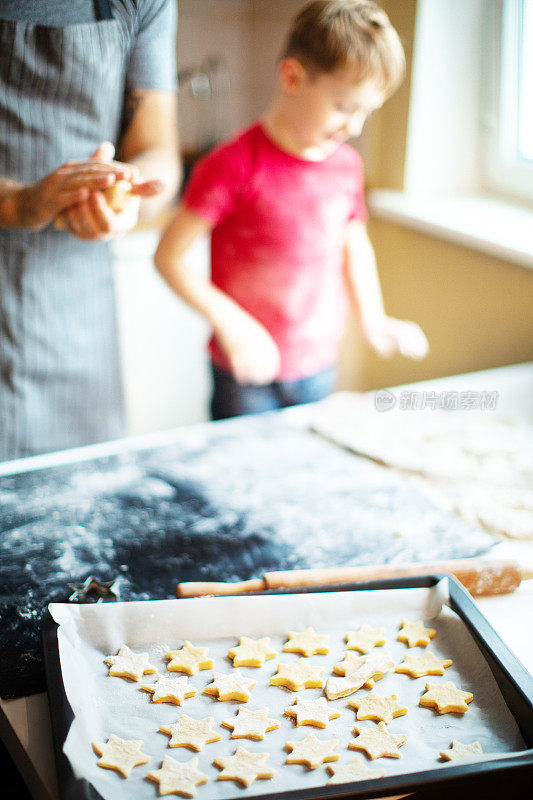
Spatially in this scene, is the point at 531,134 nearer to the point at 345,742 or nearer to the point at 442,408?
the point at 442,408

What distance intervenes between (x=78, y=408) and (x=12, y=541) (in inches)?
13.6

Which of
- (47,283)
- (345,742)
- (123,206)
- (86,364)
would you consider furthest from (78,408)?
(345,742)

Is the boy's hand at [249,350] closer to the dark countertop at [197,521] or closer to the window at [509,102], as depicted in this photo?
the dark countertop at [197,521]

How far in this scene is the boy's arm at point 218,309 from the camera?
108cm

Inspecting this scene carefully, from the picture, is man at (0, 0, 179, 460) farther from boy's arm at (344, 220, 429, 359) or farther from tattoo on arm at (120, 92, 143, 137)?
boy's arm at (344, 220, 429, 359)

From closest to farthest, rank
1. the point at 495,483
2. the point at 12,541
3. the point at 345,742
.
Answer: the point at 345,742 → the point at 12,541 → the point at 495,483

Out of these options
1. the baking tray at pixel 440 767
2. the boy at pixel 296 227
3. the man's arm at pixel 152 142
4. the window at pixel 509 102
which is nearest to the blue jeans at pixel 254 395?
the boy at pixel 296 227

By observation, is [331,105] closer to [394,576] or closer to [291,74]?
[291,74]

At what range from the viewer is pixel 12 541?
0.80 m

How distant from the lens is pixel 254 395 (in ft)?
3.98

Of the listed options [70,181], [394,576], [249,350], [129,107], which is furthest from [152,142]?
[394,576]

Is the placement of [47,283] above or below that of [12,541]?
above

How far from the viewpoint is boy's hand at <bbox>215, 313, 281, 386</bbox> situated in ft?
3.78

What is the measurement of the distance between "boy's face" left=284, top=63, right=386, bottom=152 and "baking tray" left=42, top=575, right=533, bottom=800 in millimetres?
626
